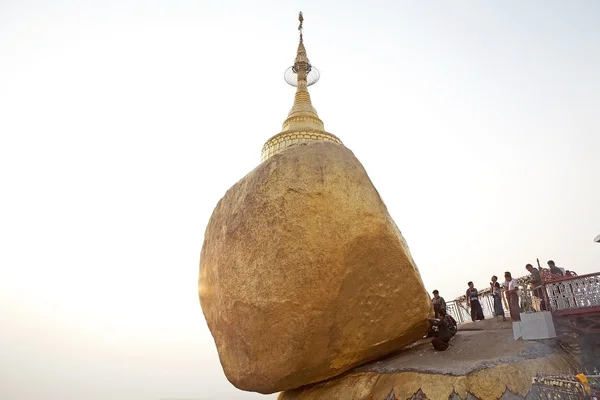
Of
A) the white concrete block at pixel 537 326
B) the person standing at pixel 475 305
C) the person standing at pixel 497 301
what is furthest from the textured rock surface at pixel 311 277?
the person standing at pixel 475 305

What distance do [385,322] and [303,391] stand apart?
3191mm

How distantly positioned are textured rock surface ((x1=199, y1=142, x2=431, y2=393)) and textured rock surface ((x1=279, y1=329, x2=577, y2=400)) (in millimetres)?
497

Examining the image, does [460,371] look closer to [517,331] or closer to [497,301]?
[517,331]

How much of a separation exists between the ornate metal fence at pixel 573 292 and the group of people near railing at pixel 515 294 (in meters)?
0.15

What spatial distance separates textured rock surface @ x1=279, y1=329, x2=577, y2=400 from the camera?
753cm

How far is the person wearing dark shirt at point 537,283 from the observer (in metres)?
9.43

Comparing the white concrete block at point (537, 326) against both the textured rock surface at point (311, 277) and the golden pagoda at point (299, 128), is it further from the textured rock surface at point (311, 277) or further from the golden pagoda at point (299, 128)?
the golden pagoda at point (299, 128)

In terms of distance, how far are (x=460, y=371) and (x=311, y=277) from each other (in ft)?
12.4

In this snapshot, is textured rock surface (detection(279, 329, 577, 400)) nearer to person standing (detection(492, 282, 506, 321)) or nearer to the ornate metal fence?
the ornate metal fence

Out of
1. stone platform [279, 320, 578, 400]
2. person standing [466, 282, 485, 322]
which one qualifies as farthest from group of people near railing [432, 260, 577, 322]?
stone platform [279, 320, 578, 400]

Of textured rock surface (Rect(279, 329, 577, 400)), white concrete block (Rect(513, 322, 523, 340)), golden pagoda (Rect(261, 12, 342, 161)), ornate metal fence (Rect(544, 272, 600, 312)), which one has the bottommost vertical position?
textured rock surface (Rect(279, 329, 577, 400))

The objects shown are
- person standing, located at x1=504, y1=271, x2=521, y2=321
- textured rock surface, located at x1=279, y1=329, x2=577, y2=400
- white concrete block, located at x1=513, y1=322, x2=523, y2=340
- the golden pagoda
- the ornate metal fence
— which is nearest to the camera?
textured rock surface, located at x1=279, y1=329, x2=577, y2=400

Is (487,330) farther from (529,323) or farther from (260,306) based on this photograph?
(260,306)

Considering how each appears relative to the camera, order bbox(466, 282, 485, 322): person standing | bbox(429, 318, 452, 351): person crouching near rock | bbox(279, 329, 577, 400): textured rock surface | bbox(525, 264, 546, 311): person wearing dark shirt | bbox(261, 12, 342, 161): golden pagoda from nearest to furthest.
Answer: bbox(279, 329, 577, 400): textured rock surface
bbox(525, 264, 546, 311): person wearing dark shirt
bbox(429, 318, 452, 351): person crouching near rock
bbox(466, 282, 485, 322): person standing
bbox(261, 12, 342, 161): golden pagoda
